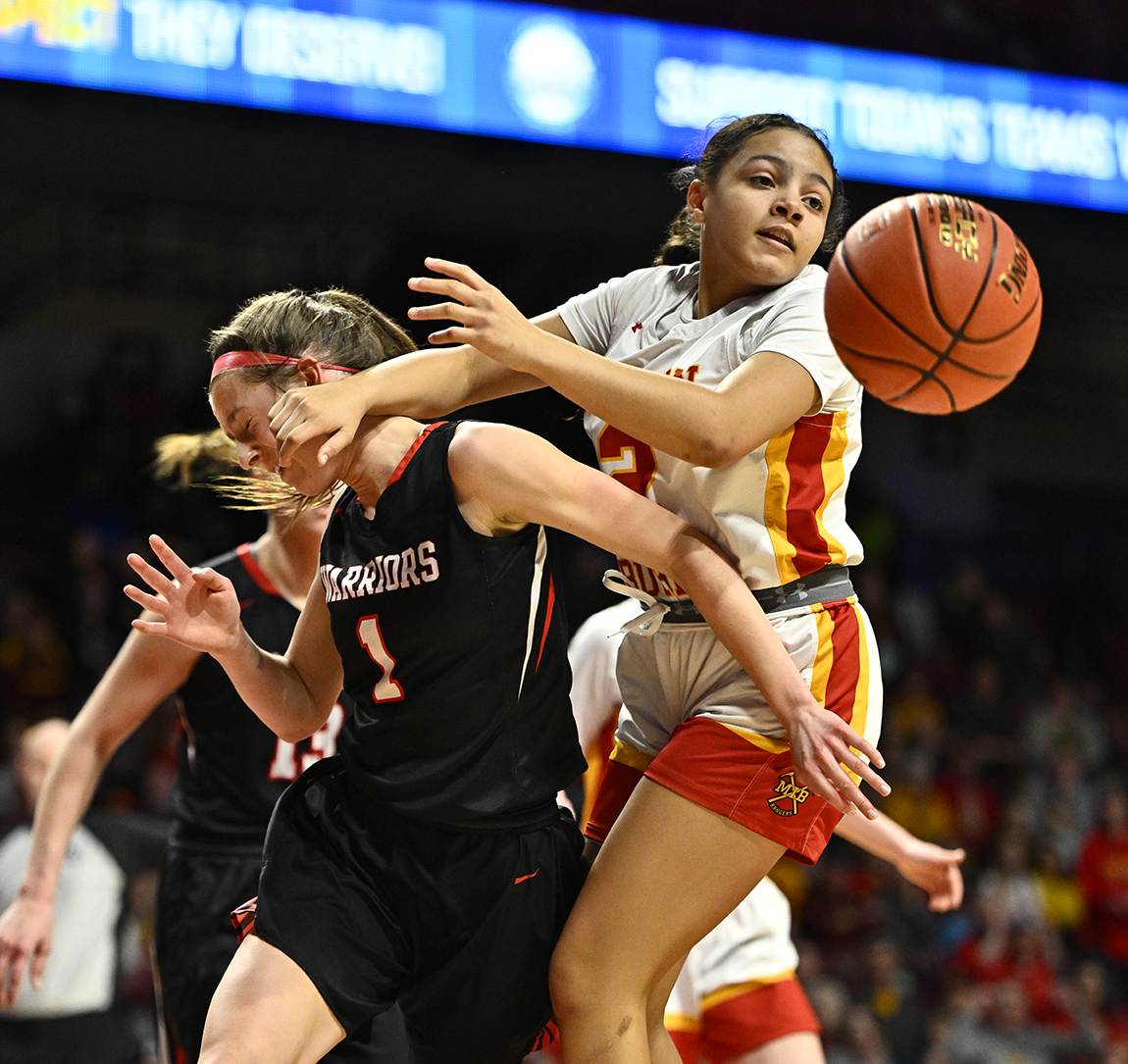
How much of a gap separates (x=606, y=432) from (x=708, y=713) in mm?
585

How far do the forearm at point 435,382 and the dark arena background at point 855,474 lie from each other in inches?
87.9

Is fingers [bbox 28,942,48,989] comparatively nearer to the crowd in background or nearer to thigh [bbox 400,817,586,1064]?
thigh [bbox 400,817,586,1064]

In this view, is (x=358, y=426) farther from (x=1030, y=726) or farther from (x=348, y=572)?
(x=1030, y=726)

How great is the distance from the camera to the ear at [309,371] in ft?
8.60

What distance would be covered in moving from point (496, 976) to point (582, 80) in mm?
6278

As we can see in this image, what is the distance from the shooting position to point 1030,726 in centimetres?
1129

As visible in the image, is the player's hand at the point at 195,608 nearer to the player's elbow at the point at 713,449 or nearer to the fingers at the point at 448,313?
the fingers at the point at 448,313

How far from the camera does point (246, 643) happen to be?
106 inches

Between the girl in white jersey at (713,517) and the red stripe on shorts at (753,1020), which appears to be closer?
the girl in white jersey at (713,517)

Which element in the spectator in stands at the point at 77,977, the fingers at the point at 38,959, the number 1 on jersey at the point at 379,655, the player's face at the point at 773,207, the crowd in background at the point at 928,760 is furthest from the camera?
the crowd in background at the point at 928,760

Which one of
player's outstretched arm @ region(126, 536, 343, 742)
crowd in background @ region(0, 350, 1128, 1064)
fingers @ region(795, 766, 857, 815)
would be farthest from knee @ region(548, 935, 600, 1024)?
crowd in background @ region(0, 350, 1128, 1064)

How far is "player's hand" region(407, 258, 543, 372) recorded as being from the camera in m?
2.32

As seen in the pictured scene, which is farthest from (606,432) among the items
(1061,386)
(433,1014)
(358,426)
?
(1061,386)

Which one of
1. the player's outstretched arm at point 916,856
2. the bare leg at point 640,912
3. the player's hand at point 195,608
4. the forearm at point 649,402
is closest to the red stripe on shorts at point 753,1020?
the player's outstretched arm at point 916,856
